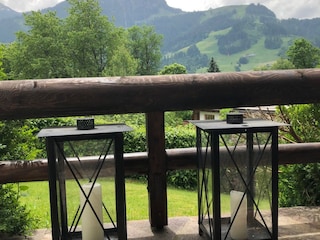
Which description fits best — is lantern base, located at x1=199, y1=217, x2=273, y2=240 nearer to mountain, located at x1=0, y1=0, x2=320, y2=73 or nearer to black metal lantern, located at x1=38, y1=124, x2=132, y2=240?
black metal lantern, located at x1=38, y1=124, x2=132, y2=240

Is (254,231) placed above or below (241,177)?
below

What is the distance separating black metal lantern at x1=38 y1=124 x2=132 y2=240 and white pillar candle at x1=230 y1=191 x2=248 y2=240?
1.16 feet

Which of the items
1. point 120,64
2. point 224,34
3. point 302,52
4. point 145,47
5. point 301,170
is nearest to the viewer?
point 301,170

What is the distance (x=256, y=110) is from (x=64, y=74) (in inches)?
960

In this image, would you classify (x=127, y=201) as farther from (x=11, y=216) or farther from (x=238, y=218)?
(x=238, y=218)

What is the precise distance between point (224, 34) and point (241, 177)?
59.6 metres

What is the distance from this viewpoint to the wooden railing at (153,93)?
1193 mm

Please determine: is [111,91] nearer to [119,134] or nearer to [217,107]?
[119,134]

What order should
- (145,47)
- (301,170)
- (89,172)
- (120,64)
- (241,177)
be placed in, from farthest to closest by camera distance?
(145,47)
(120,64)
(301,170)
(241,177)
(89,172)

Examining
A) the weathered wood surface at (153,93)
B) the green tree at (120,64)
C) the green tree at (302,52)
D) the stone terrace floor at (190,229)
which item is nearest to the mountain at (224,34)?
the green tree at (120,64)

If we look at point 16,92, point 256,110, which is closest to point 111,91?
point 16,92

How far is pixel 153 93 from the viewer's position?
4.13 feet

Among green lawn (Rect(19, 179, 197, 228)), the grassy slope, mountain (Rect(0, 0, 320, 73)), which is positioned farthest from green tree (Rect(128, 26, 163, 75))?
green lawn (Rect(19, 179, 197, 228))

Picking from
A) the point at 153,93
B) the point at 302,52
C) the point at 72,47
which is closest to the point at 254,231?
the point at 153,93
